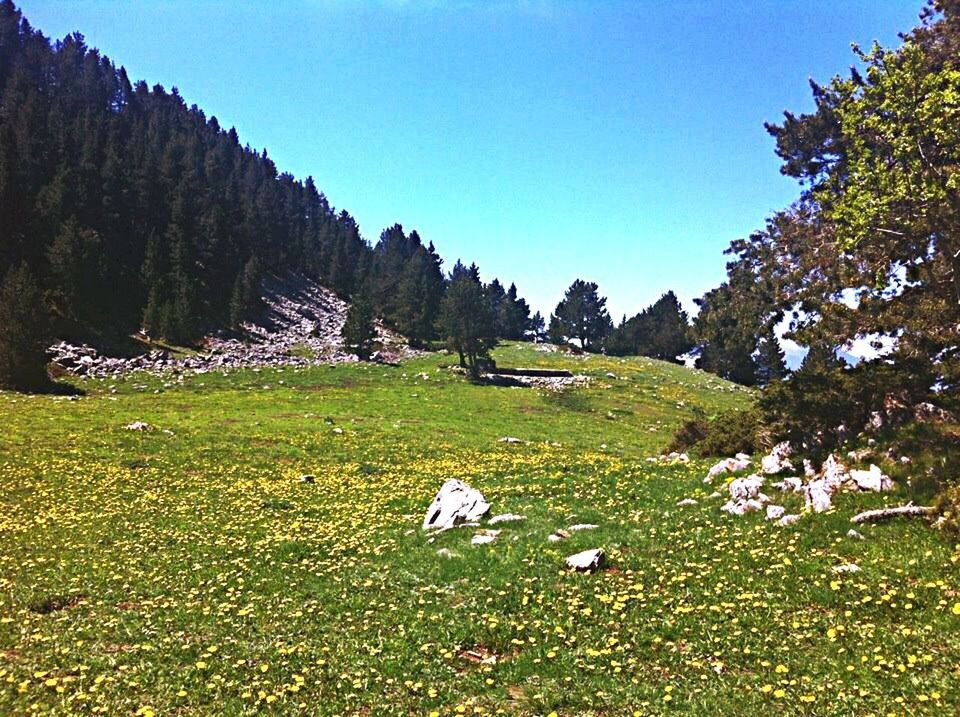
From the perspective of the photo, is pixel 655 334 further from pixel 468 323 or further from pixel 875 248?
pixel 875 248

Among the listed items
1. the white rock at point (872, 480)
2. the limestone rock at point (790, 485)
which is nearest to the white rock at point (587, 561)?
the limestone rock at point (790, 485)

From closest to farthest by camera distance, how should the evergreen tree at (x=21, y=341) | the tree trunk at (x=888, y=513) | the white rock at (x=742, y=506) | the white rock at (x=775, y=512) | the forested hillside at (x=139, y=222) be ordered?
the tree trunk at (x=888, y=513) < the white rock at (x=775, y=512) < the white rock at (x=742, y=506) < the evergreen tree at (x=21, y=341) < the forested hillside at (x=139, y=222)

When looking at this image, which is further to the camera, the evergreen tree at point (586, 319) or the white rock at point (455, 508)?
the evergreen tree at point (586, 319)

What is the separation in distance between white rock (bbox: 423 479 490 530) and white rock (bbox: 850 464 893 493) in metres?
10.9

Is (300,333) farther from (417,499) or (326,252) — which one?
(417,499)

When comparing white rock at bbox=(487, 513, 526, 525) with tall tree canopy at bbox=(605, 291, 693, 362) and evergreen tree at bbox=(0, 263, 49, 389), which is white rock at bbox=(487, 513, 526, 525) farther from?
tall tree canopy at bbox=(605, 291, 693, 362)

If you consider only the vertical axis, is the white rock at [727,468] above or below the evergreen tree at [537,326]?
below

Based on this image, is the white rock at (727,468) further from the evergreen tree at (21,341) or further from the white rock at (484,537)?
the evergreen tree at (21,341)

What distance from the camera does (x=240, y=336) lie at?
97.8 m

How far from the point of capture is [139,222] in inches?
4181

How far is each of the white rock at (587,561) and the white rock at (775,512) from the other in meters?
5.10

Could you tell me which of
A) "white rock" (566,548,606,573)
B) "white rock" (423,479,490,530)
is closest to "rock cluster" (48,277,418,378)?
"white rock" (423,479,490,530)

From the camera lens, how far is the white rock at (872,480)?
15336 mm

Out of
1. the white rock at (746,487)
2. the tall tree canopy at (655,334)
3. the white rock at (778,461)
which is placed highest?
the tall tree canopy at (655,334)
